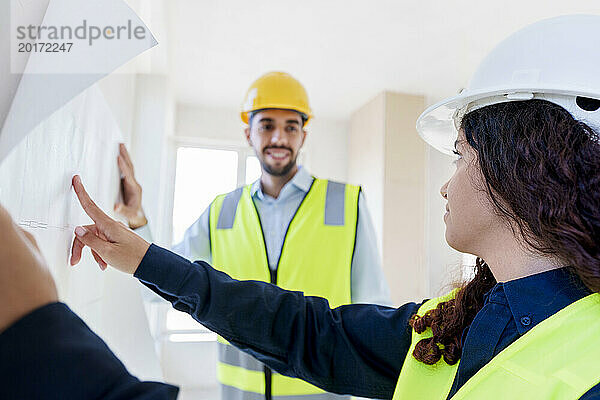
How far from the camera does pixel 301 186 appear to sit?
198cm

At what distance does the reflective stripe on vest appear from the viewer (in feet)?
2.01

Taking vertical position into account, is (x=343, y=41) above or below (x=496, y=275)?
above

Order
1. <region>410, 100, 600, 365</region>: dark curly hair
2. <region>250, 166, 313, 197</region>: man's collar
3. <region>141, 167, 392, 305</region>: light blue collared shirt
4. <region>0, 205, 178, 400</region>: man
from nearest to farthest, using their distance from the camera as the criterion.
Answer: <region>0, 205, 178, 400</region>: man, <region>410, 100, 600, 365</region>: dark curly hair, <region>141, 167, 392, 305</region>: light blue collared shirt, <region>250, 166, 313, 197</region>: man's collar

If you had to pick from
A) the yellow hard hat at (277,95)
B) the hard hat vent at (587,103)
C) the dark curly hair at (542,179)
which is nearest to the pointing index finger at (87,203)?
the dark curly hair at (542,179)

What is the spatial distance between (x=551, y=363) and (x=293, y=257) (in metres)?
1.23

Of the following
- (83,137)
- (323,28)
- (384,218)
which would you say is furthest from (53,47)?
(384,218)

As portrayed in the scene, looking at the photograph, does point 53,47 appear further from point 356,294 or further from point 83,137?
point 356,294

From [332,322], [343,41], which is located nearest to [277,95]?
[332,322]

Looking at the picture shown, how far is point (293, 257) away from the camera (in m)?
1.82

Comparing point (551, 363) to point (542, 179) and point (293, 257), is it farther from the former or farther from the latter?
point (293, 257)

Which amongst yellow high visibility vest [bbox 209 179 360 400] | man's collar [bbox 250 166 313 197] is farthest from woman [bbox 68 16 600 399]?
man's collar [bbox 250 166 313 197]

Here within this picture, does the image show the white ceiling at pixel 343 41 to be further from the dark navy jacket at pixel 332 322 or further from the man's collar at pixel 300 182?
the dark navy jacket at pixel 332 322

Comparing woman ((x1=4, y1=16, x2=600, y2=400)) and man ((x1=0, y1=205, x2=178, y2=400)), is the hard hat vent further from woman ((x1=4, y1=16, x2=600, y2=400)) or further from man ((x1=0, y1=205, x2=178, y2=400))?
man ((x1=0, y1=205, x2=178, y2=400))

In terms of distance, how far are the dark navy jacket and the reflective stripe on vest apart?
3 cm
